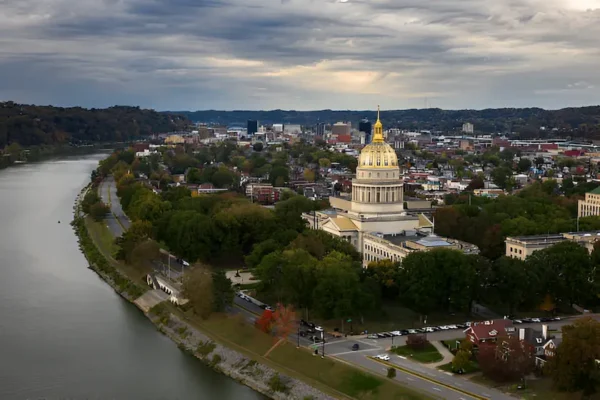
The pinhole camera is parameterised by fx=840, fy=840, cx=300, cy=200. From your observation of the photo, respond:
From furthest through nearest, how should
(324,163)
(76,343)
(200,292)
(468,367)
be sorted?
(324,163) < (200,292) < (76,343) < (468,367)

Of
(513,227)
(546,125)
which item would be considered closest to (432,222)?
A: (513,227)

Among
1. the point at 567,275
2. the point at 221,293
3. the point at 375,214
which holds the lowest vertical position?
the point at 221,293

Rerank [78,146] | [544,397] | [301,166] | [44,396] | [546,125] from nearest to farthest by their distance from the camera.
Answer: [544,397] < [44,396] < [301,166] < [78,146] < [546,125]

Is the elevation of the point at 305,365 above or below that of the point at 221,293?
below

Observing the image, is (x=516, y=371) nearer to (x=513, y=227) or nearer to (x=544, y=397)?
(x=544, y=397)

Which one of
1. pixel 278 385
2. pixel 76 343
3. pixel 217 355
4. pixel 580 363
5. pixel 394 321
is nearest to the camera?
pixel 580 363

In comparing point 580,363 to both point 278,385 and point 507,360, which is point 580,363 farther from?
point 278,385

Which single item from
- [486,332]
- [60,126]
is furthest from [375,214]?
[60,126]
